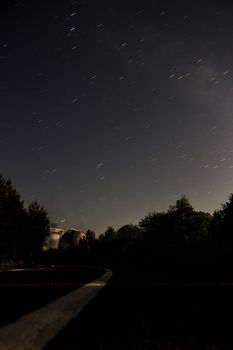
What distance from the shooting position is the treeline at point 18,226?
5453 cm

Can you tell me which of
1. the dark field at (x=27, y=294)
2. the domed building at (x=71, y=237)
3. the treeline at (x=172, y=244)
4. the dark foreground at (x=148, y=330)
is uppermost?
the domed building at (x=71, y=237)

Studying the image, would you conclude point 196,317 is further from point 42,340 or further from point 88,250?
point 88,250

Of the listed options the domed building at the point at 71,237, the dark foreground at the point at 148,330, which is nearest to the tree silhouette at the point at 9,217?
the dark foreground at the point at 148,330

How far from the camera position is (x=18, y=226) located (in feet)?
203

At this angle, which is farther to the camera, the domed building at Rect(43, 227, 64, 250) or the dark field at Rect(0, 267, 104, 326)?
the domed building at Rect(43, 227, 64, 250)

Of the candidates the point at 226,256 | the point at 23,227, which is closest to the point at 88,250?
the point at 23,227

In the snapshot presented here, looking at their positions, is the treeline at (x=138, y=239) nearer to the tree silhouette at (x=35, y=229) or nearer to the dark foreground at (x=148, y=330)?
the tree silhouette at (x=35, y=229)

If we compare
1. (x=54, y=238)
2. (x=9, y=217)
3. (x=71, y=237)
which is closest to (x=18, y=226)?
(x=9, y=217)

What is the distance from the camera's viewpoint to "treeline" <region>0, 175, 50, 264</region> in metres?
54.5

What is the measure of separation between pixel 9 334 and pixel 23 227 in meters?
64.4

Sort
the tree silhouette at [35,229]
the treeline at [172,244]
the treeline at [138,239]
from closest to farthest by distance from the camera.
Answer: the treeline at [172,244], the treeline at [138,239], the tree silhouette at [35,229]

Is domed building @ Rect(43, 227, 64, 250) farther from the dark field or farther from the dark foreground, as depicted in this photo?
the dark foreground

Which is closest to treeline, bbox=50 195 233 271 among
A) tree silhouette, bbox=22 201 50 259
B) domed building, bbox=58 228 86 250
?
tree silhouette, bbox=22 201 50 259

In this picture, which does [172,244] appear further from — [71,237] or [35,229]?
→ [71,237]
